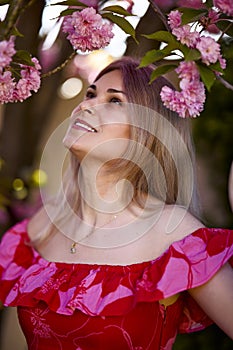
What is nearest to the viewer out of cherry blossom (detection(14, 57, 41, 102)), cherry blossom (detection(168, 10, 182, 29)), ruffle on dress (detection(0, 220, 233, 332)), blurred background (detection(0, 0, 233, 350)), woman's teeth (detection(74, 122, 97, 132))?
cherry blossom (detection(168, 10, 182, 29))

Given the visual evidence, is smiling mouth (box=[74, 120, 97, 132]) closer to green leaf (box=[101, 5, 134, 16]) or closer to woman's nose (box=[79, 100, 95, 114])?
woman's nose (box=[79, 100, 95, 114])

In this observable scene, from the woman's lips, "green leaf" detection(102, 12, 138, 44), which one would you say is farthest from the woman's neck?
"green leaf" detection(102, 12, 138, 44)

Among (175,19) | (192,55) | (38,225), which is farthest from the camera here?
(38,225)

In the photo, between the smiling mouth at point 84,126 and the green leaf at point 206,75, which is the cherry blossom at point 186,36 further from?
the smiling mouth at point 84,126

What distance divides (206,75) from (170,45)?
109mm

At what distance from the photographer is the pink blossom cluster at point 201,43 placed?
150 centimetres

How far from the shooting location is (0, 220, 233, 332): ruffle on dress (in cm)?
180

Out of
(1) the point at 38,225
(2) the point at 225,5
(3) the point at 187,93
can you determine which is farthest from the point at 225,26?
(1) the point at 38,225

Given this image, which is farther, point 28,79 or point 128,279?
point 128,279

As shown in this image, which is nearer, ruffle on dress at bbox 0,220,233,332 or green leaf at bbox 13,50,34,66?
Result: green leaf at bbox 13,50,34,66

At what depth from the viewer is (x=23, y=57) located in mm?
1614

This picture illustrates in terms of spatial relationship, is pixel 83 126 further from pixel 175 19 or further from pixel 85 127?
pixel 175 19

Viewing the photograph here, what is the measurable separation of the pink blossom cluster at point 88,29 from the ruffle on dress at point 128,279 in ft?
1.85

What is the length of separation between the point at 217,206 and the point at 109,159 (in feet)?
4.40
